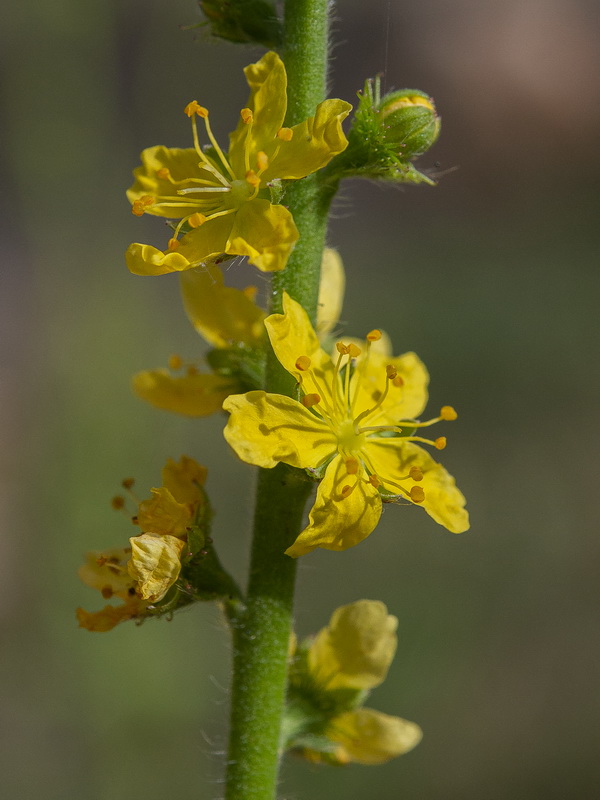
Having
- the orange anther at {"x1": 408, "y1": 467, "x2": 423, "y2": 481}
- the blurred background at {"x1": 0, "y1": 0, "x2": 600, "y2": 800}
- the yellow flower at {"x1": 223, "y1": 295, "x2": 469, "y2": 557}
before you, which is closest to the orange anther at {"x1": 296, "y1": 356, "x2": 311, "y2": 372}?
the yellow flower at {"x1": 223, "y1": 295, "x2": 469, "y2": 557}

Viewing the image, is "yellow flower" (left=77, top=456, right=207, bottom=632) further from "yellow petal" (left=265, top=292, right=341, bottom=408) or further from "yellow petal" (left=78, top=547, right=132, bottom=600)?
"yellow petal" (left=265, top=292, right=341, bottom=408)

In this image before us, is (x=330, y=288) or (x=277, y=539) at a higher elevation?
(x=330, y=288)

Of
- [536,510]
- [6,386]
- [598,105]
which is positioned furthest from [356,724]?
[598,105]

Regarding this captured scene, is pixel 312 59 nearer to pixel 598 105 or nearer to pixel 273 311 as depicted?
pixel 273 311

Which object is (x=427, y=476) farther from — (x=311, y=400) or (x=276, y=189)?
(x=276, y=189)

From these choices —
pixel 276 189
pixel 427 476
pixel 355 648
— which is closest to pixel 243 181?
pixel 276 189
